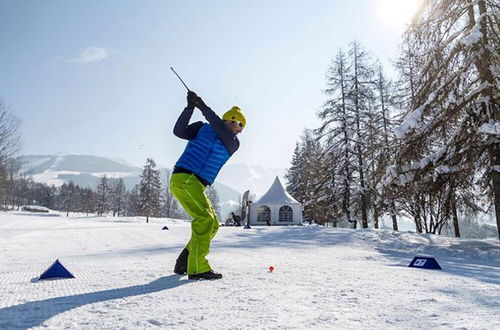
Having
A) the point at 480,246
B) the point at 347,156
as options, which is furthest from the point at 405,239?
the point at 347,156

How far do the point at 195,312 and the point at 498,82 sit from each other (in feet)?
36.3

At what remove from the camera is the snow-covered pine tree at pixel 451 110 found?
388 inches

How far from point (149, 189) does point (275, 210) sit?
103 ft

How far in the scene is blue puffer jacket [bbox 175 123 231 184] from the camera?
3.62 meters

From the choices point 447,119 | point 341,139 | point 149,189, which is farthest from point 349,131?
point 149,189

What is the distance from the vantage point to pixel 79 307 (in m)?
2.07

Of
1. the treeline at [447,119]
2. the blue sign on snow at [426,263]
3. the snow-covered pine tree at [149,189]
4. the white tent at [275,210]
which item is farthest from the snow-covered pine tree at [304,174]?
the blue sign on snow at [426,263]

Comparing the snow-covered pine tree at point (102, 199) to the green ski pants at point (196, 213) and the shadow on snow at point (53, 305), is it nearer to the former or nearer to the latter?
the green ski pants at point (196, 213)

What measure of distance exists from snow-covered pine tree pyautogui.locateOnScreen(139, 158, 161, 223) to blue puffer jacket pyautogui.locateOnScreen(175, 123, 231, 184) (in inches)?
2131

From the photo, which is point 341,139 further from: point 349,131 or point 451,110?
point 451,110

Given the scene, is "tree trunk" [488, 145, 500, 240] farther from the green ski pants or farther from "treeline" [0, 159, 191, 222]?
"treeline" [0, 159, 191, 222]

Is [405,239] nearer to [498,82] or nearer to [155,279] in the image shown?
[498,82]

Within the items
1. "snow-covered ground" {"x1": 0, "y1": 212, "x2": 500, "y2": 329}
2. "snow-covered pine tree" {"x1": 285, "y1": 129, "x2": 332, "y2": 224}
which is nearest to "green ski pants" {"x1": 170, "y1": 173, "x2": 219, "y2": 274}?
"snow-covered ground" {"x1": 0, "y1": 212, "x2": 500, "y2": 329}

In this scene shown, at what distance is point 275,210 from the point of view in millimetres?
32531
